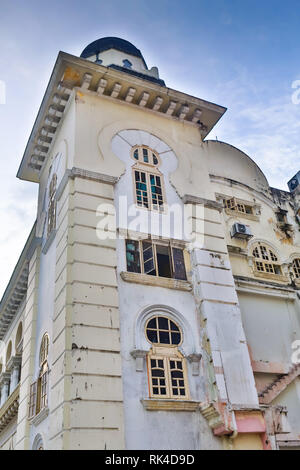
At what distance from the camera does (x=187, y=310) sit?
13781mm

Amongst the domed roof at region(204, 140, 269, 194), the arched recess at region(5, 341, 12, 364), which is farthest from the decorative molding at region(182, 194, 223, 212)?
the arched recess at region(5, 341, 12, 364)

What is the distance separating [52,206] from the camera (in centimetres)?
1655

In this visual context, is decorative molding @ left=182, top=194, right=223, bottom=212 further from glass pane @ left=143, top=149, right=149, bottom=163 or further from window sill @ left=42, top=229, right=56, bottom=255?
window sill @ left=42, top=229, right=56, bottom=255

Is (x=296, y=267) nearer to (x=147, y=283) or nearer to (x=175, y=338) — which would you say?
(x=175, y=338)

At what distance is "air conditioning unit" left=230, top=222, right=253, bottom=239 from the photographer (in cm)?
1800

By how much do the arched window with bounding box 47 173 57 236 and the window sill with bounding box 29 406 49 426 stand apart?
235 inches

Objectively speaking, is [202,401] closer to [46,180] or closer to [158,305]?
[158,305]

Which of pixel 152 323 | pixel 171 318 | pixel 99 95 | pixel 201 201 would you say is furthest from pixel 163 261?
pixel 99 95

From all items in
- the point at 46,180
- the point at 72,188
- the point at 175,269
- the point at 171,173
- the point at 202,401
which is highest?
the point at 46,180

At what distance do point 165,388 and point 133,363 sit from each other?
1104mm

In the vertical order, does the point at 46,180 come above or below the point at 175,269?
above

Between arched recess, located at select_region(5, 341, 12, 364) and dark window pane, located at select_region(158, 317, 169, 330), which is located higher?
arched recess, located at select_region(5, 341, 12, 364)
